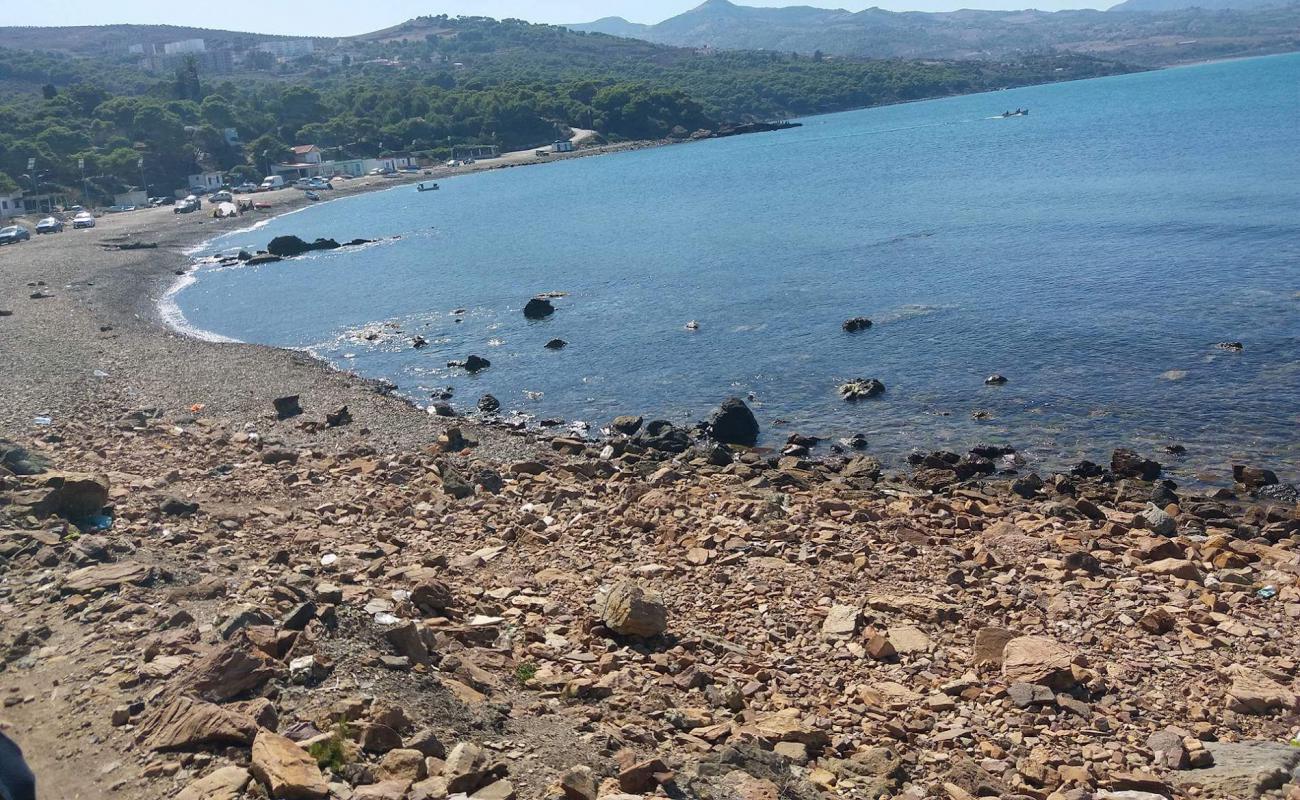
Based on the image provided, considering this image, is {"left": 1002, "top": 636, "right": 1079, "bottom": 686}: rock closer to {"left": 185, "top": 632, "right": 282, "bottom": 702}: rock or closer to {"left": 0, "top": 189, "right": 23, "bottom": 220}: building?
{"left": 185, "top": 632, "right": 282, "bottom": 702}: rock

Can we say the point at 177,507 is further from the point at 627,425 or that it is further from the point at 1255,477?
the point at 1255,477

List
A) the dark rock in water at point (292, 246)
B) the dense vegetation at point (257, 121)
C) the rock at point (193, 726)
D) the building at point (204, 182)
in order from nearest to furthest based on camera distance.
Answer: the rock at point (193, 726), the dark rock in water at point (292, 246), the dense vegetation at point (257, 121), the building at point (204, 182)

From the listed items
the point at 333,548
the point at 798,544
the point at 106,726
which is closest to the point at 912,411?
the point at 798,544

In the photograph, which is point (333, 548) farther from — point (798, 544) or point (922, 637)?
point (922, 637)

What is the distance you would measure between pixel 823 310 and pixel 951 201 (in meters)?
32.6

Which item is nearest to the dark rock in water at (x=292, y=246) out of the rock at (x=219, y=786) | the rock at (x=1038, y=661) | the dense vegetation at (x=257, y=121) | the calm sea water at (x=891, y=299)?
the calm sea water at (x=891, y=299)

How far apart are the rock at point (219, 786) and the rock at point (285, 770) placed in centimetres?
12

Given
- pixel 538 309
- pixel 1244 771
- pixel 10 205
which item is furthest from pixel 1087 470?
pixel 10 205

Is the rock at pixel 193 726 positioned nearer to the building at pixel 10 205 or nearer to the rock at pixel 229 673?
the rock at pixel 229 673

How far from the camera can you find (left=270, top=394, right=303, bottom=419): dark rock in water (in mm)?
26653

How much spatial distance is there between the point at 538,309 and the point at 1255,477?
2884 centimetres

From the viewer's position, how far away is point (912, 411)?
1036 inches

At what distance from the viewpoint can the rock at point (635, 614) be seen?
12508mm

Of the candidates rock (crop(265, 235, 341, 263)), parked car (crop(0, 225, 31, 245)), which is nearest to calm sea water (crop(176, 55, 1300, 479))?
rock (crop(265, 235, 341, 263))
